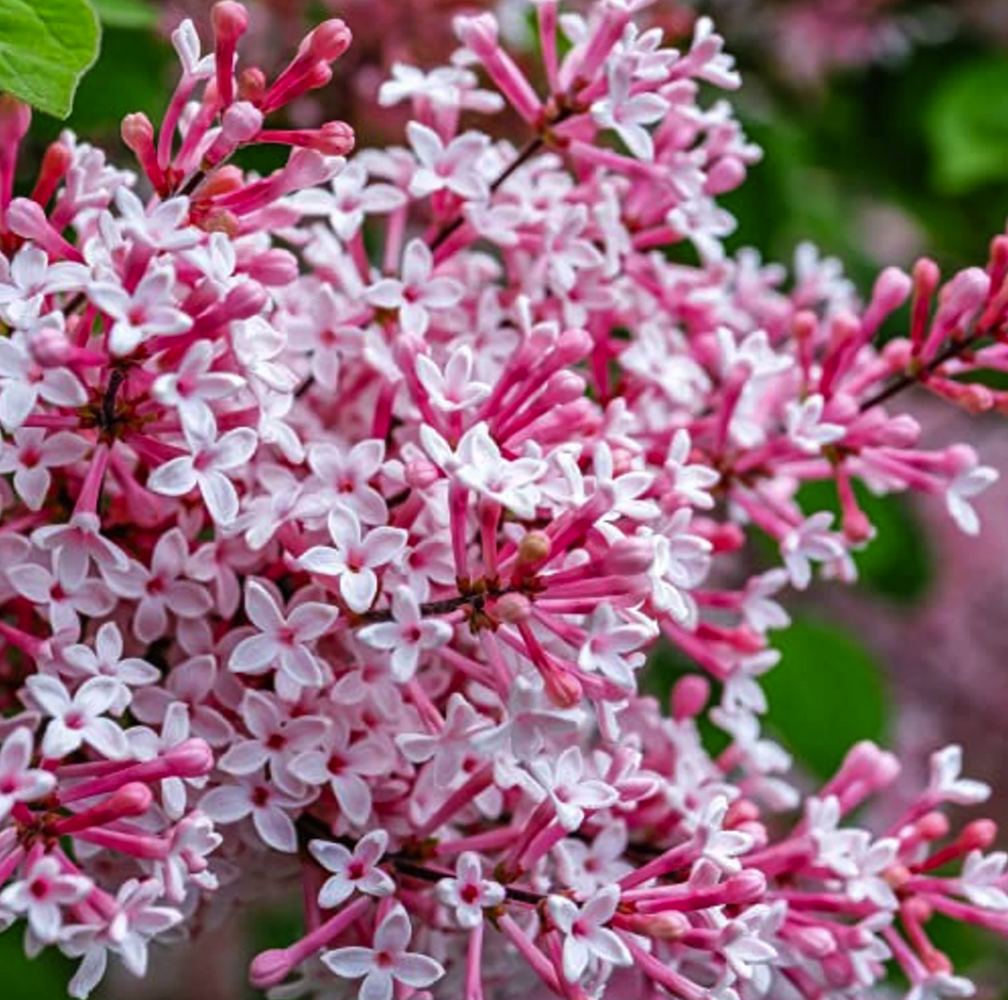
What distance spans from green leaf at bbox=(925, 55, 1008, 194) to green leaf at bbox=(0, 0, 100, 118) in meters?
0.91

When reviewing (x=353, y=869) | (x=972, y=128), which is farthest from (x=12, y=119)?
(x=972, y=128)

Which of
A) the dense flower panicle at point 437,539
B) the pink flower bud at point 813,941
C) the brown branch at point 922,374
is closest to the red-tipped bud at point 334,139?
the dense flower panicle at point 437,539

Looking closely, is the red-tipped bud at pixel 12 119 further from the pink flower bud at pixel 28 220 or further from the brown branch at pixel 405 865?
the brown branch at pixel 405 865

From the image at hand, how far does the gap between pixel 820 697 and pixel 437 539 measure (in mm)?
731

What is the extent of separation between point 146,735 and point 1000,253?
466mm

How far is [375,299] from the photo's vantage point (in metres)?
0.85

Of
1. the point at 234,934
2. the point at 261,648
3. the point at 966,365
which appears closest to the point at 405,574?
the point at 261,648

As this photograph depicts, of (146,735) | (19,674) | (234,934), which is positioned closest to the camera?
(146,735)

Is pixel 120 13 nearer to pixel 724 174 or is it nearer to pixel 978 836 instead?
pixel 724 174

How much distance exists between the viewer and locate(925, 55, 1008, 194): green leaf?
150cm

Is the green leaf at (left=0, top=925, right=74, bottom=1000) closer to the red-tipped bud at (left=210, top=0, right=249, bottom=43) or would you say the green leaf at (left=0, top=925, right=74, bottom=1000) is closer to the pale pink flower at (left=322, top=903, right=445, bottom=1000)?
the pale pink flower at (left=322, top=903, right=445, bottom=1000)

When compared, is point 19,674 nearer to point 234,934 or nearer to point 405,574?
point 405,574

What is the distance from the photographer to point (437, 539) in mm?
757

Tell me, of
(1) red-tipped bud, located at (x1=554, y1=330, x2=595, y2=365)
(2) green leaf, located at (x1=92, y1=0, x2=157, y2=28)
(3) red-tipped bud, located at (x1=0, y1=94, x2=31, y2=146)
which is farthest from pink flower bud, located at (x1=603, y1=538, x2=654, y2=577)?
(2) green leaf, located at (x1=92, y1=0, x2=157, y2=28)
